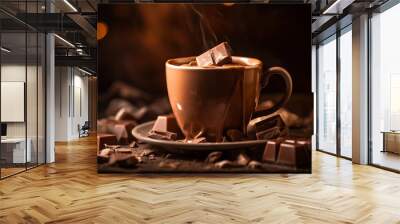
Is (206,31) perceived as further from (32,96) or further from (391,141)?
(391,141)

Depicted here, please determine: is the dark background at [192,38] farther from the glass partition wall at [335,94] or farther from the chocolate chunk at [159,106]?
the glass partition wall at [335,94]

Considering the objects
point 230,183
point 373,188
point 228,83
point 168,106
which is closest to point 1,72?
point 168,106

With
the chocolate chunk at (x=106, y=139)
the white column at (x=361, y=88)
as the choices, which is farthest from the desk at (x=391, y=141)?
the chocolate chunk at (x=106, y=139)

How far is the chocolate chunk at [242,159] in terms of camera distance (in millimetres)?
6129

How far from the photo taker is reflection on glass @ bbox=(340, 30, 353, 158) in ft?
27.4

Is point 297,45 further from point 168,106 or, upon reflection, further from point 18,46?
point 18,46

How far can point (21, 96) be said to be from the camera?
6.94 meters

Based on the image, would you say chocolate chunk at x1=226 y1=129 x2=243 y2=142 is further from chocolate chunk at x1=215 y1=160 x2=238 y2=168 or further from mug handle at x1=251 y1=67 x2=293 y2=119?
mug handle at x1=251 y1=67 x2=293 y2=119

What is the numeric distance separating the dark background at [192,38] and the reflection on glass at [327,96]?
3529 mm

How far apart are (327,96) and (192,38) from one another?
16.7 feet

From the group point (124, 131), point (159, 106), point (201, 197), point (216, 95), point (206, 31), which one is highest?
point (206, 31)

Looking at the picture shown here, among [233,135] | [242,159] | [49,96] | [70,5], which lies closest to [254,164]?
[242,159]

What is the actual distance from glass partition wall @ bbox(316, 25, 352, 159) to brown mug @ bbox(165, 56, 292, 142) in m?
3.03

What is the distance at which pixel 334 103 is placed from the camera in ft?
30.8
